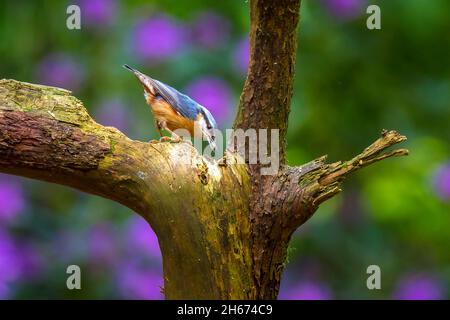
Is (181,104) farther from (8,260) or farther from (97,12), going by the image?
(97,12)

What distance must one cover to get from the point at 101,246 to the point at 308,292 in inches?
27.1

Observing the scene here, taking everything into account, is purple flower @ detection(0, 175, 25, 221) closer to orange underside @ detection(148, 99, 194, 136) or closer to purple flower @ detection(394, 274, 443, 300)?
orange underside @ detection(148, 99, 194, 136)

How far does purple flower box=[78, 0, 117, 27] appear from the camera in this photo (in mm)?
2789

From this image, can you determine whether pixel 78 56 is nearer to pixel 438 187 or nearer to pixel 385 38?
pixel 385 38

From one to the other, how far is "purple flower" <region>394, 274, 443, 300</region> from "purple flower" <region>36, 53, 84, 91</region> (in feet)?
4.29

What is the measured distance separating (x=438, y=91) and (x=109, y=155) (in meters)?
1.86

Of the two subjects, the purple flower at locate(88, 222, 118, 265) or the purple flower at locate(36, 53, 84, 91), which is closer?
the purple flower at locate(88, 222, 118, 265)

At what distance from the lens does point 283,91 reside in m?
1.46

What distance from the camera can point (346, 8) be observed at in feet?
9.20

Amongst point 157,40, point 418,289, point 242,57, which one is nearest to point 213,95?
point 242,57

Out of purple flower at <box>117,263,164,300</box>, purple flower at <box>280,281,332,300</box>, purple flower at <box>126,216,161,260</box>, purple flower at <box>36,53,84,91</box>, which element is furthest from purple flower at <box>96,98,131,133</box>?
purple flower at <box>280,281,332,300</box>

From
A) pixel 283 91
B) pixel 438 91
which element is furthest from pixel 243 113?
pixel 438 91

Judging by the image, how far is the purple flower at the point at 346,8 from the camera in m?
2.80

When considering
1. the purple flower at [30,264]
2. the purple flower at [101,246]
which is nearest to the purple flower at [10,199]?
the purple flower at [30,264]
